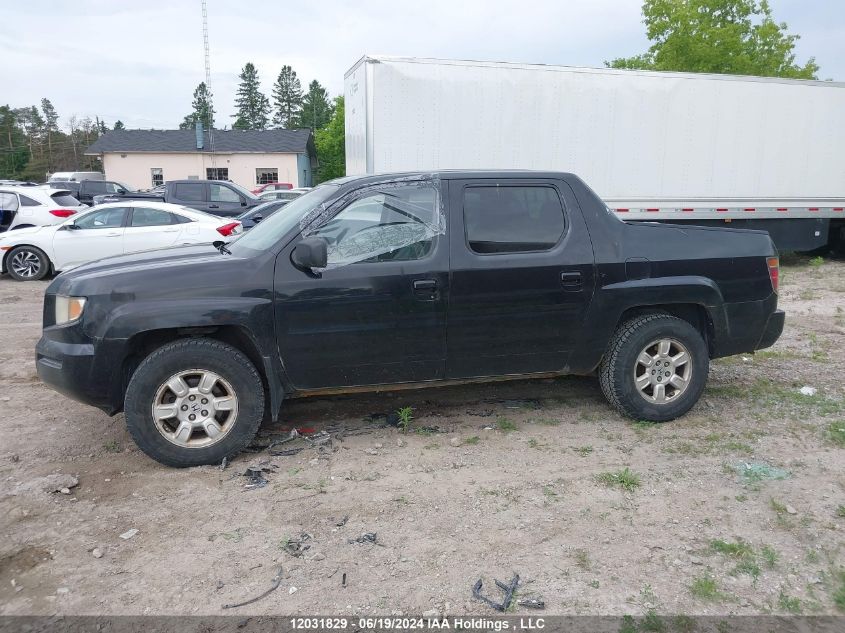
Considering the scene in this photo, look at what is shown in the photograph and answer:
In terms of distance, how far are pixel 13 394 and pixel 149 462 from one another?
2.15 metres

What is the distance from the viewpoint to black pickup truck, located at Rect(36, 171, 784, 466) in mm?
4121

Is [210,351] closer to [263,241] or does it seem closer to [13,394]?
[263,241]

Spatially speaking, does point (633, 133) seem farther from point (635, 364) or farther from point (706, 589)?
point (706, 589)

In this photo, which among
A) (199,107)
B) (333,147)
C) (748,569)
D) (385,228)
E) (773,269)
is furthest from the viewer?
→ (199,107)

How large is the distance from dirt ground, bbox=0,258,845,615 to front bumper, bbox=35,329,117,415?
50 cm

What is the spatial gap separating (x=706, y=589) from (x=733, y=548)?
0.42 m

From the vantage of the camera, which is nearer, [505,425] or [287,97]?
[505,425]

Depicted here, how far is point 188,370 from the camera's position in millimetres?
4125

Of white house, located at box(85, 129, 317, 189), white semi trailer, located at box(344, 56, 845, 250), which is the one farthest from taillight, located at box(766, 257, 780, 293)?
white house, located at box(85, 129, 317, 189)

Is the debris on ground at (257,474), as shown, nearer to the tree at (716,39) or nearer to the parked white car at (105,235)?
the parked white car at (105,235)

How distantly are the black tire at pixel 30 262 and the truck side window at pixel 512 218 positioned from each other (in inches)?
410

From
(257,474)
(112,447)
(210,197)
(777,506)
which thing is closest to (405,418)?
(257,474)

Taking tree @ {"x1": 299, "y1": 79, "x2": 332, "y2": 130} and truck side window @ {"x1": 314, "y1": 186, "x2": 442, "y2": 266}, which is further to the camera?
tree @ {"x1": 299, "y1": 79, "x2": 332, "y2": 130}

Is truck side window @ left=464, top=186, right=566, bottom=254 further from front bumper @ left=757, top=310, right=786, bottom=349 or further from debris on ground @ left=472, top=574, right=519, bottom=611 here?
debris on ground @ left=472, top=574, right=519, bottom=611
